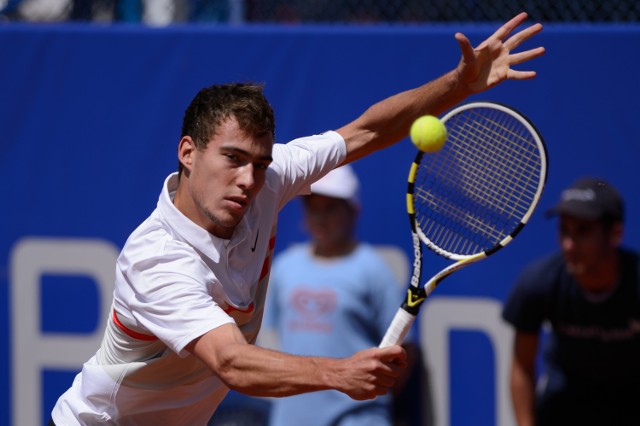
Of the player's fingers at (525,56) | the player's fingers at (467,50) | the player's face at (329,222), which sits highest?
the player's fingers at (467,50)

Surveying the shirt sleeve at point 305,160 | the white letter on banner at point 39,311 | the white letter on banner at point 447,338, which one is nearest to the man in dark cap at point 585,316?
the white letter on banner at point 447,338

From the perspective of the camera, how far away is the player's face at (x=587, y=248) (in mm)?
4320

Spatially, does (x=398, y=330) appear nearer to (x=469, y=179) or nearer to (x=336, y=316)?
(x=469, y=179)

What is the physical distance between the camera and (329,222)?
493 cm

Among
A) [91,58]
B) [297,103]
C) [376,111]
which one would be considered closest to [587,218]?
[376,111]

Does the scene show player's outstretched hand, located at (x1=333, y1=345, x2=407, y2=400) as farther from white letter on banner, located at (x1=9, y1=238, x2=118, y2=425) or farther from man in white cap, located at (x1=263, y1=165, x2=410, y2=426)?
white letter on banner, located at (x1=9, y1=238, x2=118, y2=425)

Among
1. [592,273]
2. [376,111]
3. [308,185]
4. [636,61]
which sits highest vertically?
[636,61]

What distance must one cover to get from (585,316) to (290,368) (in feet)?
6.73

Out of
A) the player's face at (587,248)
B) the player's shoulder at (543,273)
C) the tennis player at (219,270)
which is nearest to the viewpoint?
the tennis player at (219,270)

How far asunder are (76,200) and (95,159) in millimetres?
235

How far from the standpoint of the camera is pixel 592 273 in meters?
4.36

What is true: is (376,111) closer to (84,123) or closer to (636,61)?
(636,61)

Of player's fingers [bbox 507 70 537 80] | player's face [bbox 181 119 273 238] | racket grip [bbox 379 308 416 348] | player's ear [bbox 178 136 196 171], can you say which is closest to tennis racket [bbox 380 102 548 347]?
player's fingers [bbox 507 70 537 80]

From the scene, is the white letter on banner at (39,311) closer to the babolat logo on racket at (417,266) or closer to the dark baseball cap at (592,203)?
the dark baseball cap at (592,203)
